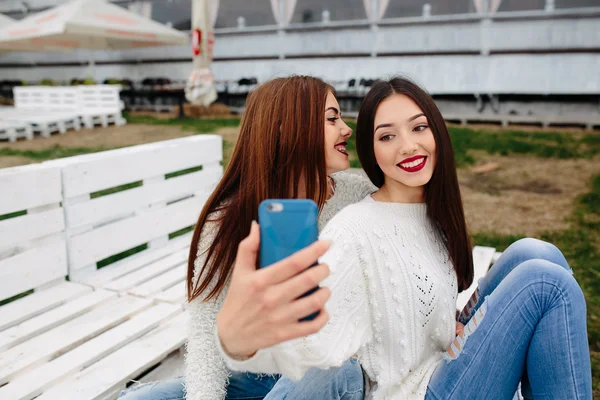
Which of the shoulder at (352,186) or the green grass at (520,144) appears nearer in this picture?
the shoulder at (352,186)

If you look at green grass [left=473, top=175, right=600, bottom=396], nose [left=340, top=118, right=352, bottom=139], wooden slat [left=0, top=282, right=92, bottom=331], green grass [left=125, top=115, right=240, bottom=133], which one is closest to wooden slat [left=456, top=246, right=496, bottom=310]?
green grass [left=473, top=175, right=600, bottom=396]

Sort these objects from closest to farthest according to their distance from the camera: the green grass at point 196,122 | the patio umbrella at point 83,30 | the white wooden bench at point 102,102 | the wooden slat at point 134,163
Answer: the wooden slat at point 134,163
the green grass at point 196,122
the patio umbrella at point 83,30
the white wooden bench at point 102,102

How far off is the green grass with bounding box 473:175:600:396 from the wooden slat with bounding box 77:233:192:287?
2.38 meters

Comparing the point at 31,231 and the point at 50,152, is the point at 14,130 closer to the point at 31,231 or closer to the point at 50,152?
the point at 50,152

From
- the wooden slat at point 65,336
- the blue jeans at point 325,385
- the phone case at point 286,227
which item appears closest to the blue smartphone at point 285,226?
the phone case at point 286,227

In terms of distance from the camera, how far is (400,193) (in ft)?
5.80

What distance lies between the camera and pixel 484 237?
4496mm

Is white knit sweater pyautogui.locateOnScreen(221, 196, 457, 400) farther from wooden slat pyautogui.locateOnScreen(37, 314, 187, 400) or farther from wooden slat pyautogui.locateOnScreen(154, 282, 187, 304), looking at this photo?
wooden slat pyautogui.locateOnScreen(154, 282, 187, 304)

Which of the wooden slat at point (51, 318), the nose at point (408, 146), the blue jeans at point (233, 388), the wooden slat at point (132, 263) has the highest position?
the nose at point (408, 146)

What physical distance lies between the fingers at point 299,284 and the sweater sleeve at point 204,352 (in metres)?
0.91

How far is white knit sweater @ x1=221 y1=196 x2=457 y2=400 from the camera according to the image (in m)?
1.39

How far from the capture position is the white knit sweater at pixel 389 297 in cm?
139

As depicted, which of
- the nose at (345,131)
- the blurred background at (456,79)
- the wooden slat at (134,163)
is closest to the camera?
the nose at (345,131)

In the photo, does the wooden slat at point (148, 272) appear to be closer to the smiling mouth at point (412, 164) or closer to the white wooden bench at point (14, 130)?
the smiling mouth at point (412, 164)
